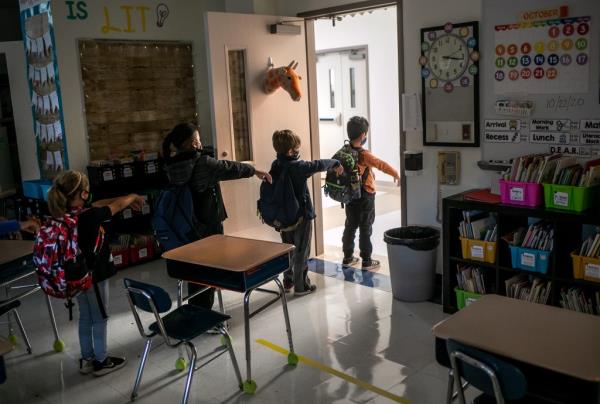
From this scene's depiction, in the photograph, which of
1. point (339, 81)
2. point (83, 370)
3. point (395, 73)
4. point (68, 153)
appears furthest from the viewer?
point (339, 81)

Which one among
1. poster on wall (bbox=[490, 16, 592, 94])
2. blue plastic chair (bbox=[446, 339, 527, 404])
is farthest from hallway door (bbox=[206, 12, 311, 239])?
blue plastic chair (bbox=[446, 339, 527, 404])

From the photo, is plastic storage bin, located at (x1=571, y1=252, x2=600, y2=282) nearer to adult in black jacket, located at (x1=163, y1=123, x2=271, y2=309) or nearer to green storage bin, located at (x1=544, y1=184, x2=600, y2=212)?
green storage bin, located at (x1=544, y1=184, x2=600, y2=212)

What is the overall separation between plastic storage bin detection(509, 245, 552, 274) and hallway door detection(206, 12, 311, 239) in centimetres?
231

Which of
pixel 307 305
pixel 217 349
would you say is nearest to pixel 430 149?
pixel 307 305

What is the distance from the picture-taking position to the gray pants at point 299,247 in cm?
466

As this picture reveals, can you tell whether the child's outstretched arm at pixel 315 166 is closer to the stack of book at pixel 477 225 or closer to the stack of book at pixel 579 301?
the stack of book at pixel 477 225

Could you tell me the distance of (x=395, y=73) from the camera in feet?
28.4

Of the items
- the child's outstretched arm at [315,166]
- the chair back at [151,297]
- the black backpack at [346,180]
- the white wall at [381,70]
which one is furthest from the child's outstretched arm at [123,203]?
the white wall at [381,70]

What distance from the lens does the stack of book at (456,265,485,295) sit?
4030 mm

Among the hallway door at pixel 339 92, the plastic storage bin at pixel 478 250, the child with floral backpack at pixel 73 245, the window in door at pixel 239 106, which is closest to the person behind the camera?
the child with floral backpack at pixel 73 245

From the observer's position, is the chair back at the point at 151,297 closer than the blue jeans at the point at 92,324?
Yes

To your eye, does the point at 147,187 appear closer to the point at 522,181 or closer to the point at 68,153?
the point at 68,153

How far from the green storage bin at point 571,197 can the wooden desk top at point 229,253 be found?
1555 millimetres

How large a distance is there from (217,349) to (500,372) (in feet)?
7.38
